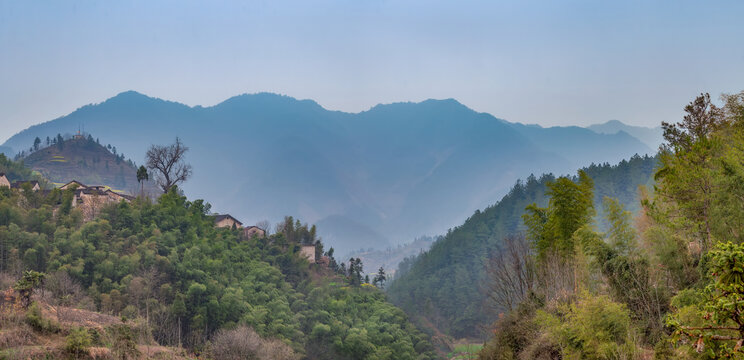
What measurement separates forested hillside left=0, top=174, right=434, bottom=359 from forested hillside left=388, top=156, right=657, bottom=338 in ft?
87.2

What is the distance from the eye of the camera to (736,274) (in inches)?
171

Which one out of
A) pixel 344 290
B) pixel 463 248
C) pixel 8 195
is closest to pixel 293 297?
pixel 344 290

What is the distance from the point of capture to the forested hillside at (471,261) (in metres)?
74.0

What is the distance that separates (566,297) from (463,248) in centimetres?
7199

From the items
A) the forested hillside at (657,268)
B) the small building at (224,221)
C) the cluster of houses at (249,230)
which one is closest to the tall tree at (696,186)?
the forested hillside at (657,268)

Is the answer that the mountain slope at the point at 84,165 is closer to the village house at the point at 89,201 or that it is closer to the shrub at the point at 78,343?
the village house at the point at 89,201

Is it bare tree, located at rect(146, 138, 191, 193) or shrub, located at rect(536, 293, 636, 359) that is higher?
bare tree, located at rect(146, 138, 191, 193)

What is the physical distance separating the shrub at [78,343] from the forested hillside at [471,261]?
57.4 metres

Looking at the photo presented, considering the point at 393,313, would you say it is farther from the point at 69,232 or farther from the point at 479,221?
the point at 479,221

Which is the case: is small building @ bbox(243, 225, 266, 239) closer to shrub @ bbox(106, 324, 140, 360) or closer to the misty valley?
the misty valley

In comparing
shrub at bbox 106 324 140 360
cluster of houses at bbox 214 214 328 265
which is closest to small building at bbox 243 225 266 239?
cluster of houses at bbox 214 214 328 265

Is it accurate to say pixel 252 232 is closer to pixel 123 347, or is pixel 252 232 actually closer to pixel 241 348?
pixel 241 348

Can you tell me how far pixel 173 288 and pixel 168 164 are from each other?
17488 mm

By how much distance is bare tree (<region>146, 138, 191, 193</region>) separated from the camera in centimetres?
4684
